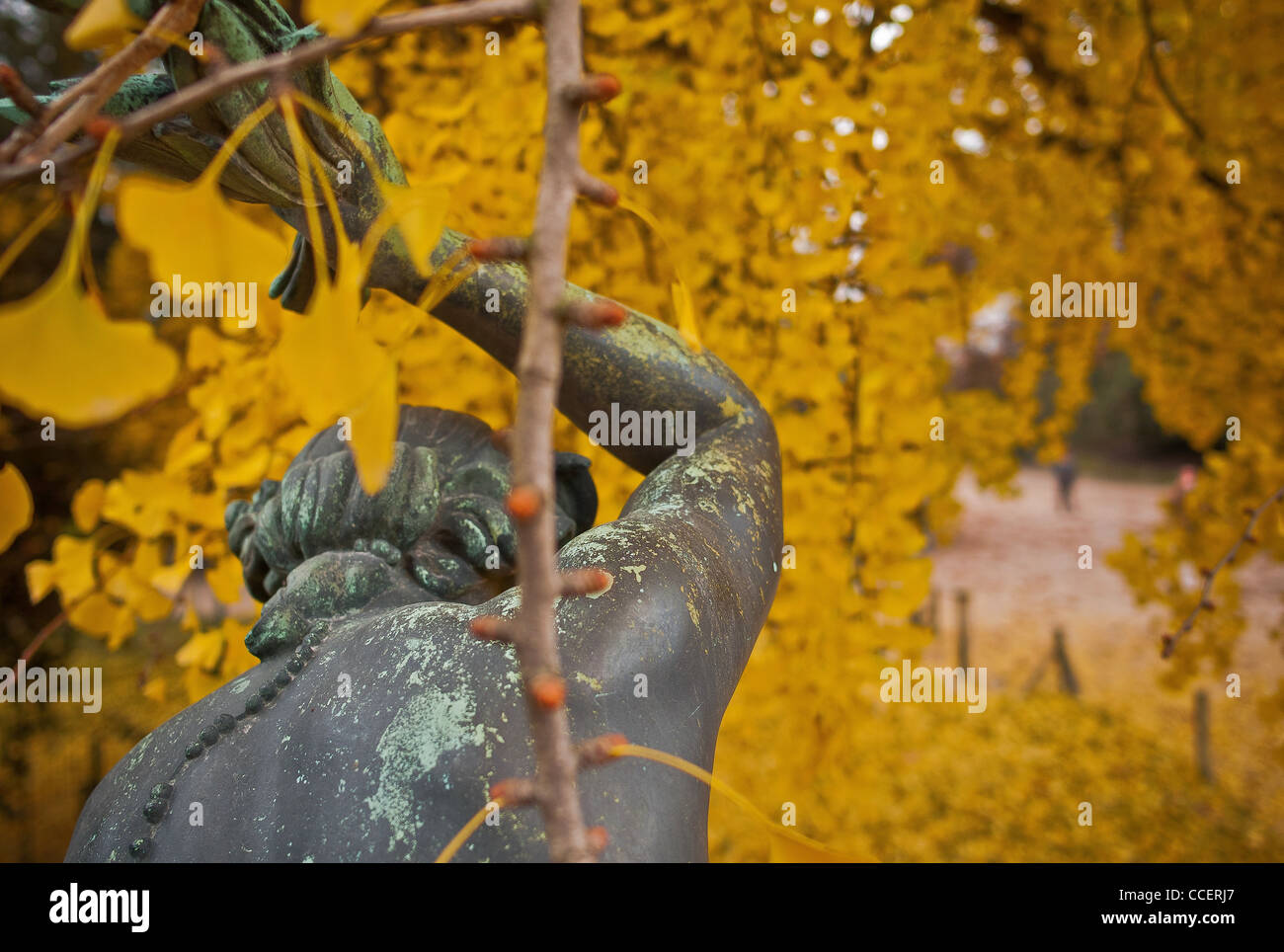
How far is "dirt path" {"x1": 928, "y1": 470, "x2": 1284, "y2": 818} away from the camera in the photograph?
16.6 feet

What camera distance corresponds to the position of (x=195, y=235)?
1.11 ft

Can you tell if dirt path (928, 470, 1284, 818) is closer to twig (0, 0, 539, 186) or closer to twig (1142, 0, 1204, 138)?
twig (1142, 0, 1204, 138)

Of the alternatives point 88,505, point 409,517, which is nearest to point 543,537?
point 409,517

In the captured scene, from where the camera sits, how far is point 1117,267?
128 inches

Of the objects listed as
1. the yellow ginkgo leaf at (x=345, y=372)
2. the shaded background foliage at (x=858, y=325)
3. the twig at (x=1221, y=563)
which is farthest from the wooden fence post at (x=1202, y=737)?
the yellow ginkgo leaf at (x=345, y=372)

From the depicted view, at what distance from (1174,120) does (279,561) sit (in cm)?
277

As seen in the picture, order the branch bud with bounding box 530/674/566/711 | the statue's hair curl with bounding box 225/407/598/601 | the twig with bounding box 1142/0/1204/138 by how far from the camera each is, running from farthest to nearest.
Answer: the twig with bounding box 1142/0/1204/138, the statue's hair curl with bounding box 225/407/598/601, the branch bud with bounding box 530/674/566/711

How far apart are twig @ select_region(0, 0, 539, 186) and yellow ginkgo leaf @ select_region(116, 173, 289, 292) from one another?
1.6 inches

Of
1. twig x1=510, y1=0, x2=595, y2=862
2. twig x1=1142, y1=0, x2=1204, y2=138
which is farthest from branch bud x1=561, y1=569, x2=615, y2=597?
twig x1=1142, y1=0, x2=1204, y2=138

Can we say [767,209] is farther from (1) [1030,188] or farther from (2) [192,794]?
(1) [1030,188]

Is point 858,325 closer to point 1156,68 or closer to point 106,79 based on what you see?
point 1156,68

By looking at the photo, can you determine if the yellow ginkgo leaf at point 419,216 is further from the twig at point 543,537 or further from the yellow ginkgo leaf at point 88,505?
the yellow ginkgo leaf at point 88,505

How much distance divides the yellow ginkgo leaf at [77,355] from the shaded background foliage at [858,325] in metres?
0.06
